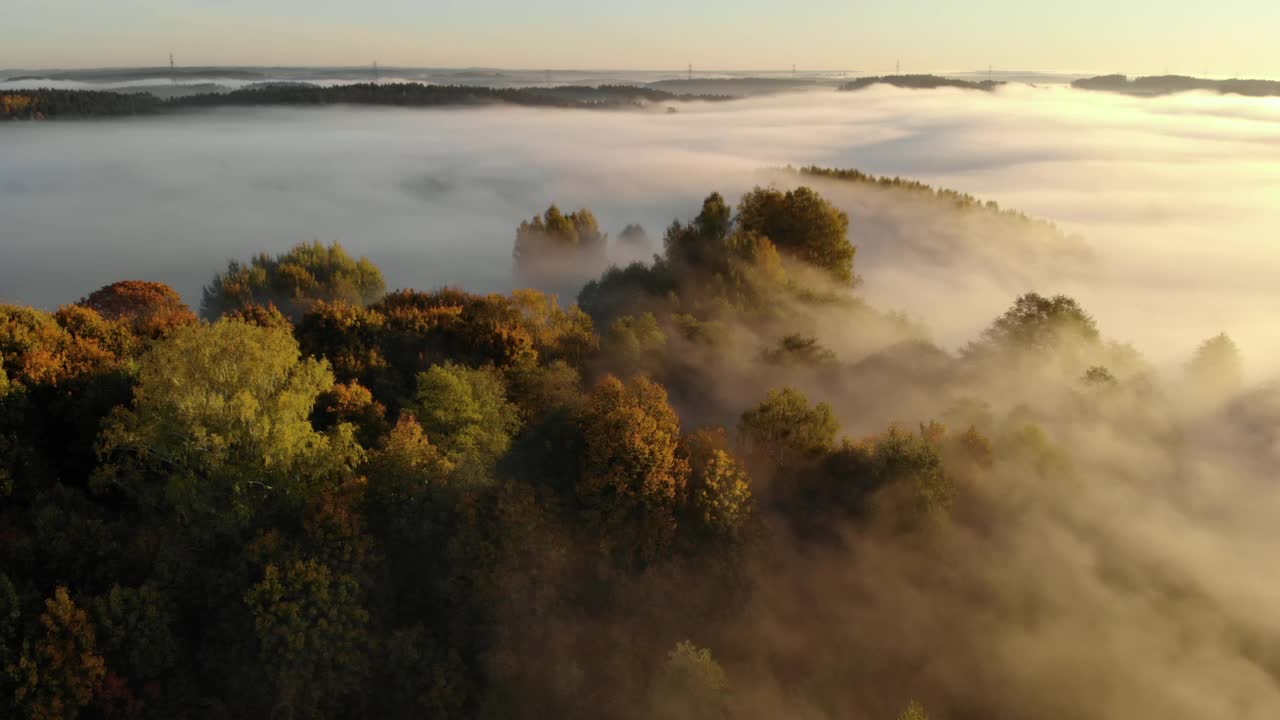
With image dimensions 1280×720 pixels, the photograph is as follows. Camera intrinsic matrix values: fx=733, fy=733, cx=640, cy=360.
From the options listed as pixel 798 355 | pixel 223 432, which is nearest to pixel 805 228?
pixel 798 355

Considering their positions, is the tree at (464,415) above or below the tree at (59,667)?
above

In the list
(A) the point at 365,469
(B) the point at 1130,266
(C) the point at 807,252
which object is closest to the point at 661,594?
(A) the point at 365,469

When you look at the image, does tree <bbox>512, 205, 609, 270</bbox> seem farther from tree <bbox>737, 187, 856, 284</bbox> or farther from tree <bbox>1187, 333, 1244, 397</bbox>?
tree <bbox>1187, 333, 1244, 397</bbox>

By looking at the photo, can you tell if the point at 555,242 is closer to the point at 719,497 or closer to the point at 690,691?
the point at 719,497

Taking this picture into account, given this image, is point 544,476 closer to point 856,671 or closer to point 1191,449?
point 856,671

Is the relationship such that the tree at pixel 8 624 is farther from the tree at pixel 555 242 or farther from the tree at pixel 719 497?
the tree at pixel 555 242

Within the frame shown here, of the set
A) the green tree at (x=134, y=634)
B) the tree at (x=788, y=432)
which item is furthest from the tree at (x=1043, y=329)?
the green tree at (x=134, y=634)
